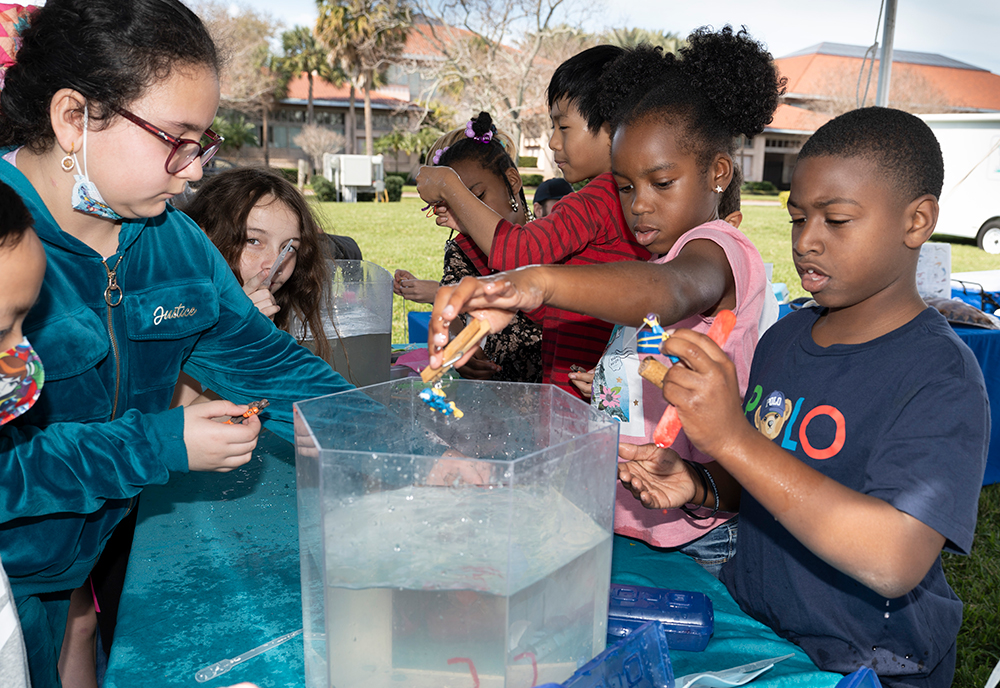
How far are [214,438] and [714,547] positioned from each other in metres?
1.02

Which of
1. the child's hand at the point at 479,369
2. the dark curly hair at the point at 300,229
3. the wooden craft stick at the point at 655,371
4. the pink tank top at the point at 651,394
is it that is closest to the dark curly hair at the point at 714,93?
the pink tank top at the point at 651,394

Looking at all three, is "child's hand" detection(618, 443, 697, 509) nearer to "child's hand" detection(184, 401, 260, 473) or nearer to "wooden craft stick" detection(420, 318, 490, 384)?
"wooden craft stick" detection(420, 318, 490, 384)

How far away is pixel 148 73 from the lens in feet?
3.78

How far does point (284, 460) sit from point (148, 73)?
3.56ft

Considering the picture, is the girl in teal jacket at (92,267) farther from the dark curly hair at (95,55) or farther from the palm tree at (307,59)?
the palm tree at (307,59)

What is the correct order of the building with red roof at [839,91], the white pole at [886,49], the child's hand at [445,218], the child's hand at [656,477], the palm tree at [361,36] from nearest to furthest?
the child's hand at [656,477]
the child's hand at [445,218]
the white pole at [886,49]
the building with red roof at [839,91]
the palm tree at [361,36]

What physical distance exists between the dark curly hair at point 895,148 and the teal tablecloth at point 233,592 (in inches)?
30.5

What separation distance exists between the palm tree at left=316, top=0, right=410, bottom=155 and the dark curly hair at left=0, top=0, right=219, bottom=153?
25909 mm

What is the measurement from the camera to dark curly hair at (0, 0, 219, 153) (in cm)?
113

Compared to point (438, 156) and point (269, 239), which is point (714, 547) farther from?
point (438, 156)

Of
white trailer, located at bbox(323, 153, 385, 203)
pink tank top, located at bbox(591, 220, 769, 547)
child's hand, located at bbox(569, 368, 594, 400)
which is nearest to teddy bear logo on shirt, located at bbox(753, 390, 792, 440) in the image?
pink tank top, located at bbox(591, 220, 769, 547)

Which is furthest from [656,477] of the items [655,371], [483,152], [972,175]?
[972,175]

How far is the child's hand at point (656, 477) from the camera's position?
1.28 metres

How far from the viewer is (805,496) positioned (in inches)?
35.7
